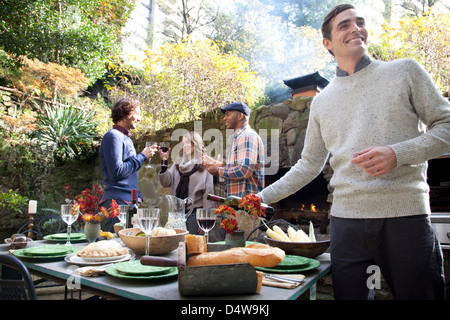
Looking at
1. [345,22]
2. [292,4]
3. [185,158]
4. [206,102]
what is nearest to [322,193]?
[185,158]

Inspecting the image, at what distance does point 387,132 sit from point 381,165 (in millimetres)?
198

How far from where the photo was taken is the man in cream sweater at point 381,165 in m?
1.10

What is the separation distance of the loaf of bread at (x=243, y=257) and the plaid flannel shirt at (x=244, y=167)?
124 centimetres

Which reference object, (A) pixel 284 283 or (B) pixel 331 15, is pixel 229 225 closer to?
(A) pixel 284 283

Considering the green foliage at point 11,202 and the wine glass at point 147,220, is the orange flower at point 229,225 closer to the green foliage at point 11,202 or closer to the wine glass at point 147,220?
the wine glass at point 147,220

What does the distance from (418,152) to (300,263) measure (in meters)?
0.59

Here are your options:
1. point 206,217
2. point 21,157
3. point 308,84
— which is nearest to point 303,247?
point 206,217

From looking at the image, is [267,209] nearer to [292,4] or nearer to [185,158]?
[185,158]

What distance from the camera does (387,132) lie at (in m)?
1.21

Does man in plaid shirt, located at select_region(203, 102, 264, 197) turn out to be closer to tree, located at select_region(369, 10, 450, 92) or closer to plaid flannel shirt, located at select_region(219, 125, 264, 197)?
plaid flannel shirt, located at select_region(219, 125, 264, 197)

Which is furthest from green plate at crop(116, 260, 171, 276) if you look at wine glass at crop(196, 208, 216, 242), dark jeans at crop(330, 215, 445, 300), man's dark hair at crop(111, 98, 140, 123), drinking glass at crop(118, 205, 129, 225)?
man's dark hair at crop(111, 98, 140, 123)

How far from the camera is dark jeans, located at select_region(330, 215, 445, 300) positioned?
3.60ft

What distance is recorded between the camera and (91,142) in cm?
725

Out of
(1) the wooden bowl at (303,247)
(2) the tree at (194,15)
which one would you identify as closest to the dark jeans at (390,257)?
(1) the wooden bowl at (303,247)
